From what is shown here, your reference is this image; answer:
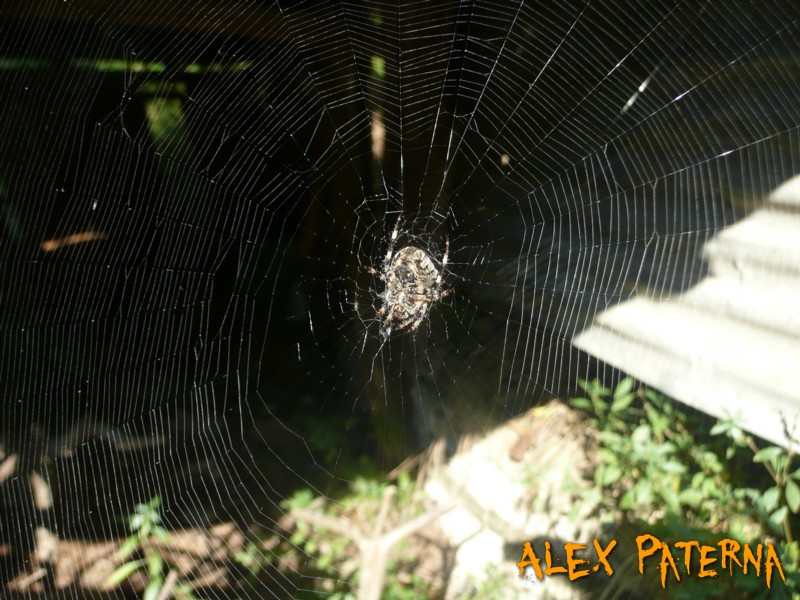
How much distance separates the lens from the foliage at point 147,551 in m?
2.75

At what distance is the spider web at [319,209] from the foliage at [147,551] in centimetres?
11

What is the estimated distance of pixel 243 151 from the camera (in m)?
2.87

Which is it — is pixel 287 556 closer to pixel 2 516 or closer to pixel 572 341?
pixel 2 516

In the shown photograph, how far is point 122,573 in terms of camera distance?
9.19 feet

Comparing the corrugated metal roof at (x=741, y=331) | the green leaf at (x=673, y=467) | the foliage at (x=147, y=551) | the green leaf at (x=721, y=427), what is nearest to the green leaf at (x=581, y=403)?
the corrugated metal roof at (x=741, y=331)

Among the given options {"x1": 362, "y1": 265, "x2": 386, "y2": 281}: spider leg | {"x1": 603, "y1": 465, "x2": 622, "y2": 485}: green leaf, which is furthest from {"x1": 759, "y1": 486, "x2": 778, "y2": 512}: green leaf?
Answer: {"x1": 362, "y1": 265, "x2": 386, "y2": 281}: spider leg

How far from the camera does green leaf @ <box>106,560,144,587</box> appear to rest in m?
2.80

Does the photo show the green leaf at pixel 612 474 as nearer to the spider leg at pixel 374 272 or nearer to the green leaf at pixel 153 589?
the spider leg at pixel 374 272

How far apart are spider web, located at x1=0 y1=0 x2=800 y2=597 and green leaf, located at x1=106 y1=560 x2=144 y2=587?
237 millimetres

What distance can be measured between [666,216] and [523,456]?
1307 mm

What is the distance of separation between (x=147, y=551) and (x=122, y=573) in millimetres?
142

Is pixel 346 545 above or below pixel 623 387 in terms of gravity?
below

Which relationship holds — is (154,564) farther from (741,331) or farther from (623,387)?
(741,331)

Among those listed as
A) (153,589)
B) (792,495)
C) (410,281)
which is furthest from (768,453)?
(153,589)
